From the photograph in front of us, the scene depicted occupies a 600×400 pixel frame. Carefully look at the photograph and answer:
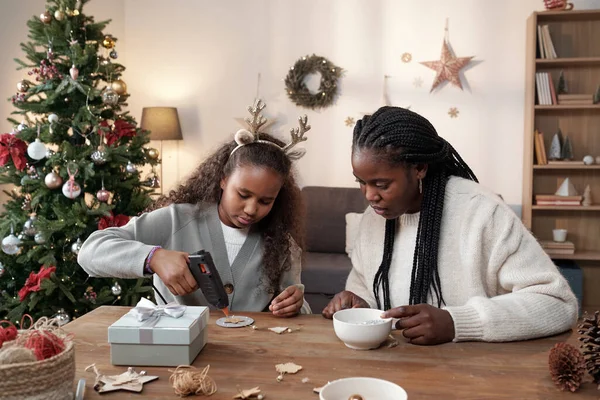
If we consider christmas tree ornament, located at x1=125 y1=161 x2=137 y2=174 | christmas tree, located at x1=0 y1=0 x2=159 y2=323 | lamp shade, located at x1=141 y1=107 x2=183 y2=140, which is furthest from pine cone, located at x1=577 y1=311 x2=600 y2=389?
lamp shade, located at x1=141 y1=107 x2=183 y2=140

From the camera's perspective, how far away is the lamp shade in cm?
471

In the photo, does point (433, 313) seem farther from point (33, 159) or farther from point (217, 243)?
point (33, 159)

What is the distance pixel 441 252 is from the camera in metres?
1.59

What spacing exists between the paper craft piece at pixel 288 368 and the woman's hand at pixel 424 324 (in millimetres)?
265

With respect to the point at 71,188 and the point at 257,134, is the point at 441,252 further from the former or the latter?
the point at 71,188

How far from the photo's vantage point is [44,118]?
3133 millimetres

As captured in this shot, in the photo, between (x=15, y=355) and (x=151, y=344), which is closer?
(x=15, y=355)

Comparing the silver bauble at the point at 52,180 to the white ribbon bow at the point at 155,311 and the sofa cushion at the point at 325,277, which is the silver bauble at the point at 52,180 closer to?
the sofa cushion at the point at 325,277

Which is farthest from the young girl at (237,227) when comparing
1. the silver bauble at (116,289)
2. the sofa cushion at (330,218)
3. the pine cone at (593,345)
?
the sofa cushion at (330,218)

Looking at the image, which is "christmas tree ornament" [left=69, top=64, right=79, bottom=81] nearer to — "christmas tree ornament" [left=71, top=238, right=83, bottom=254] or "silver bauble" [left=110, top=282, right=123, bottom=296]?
"christmas tree ornament" [left=71, top=238, right=83, bottom=254]

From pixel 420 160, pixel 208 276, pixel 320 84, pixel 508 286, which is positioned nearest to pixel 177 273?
pixel 208 276

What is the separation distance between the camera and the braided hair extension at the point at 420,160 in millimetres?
1523

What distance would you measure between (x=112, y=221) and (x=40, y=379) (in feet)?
7.35

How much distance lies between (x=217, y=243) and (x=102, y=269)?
0.35m
